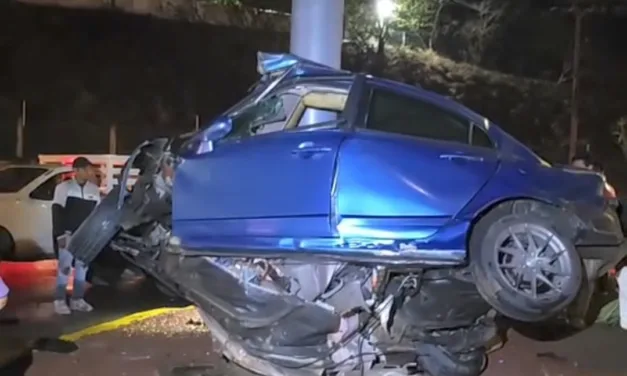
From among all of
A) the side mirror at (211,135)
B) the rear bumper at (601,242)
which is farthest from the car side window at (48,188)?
the rear bumper at (601,242)

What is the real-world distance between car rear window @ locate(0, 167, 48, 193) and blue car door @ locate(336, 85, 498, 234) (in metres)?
8.56

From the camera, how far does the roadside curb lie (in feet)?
28.3

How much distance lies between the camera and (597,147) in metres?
24.2

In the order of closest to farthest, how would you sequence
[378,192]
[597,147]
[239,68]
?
[378,192] < [239,68] < [597,147]

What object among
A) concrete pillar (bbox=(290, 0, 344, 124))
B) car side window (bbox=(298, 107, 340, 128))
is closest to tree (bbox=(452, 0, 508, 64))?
concrete pillar (bbox=(290, 0, 344, 124))

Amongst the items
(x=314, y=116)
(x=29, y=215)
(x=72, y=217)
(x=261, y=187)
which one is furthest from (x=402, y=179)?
(x=29, y=215)

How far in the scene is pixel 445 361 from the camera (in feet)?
22.5

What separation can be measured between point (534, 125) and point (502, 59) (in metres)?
2.13

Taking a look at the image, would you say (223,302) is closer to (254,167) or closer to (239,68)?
(254,167)

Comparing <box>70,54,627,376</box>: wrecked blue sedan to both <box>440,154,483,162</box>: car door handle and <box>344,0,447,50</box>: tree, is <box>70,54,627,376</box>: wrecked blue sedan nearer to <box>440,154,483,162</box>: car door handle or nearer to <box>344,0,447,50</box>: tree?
<box>440,154,483,162</box>: car door handle

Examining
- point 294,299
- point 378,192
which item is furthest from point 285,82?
point 294,299

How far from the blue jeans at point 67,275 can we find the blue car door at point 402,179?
15.2 feet

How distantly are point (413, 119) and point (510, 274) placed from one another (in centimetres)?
122

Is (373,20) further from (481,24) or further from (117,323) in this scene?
(117,323)
